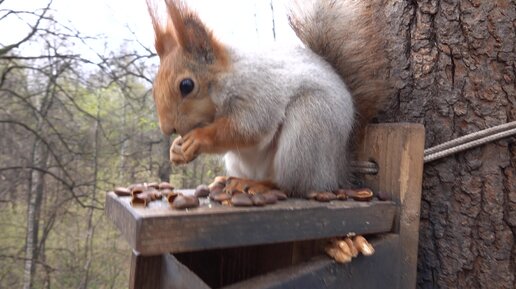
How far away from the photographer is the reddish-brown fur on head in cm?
99

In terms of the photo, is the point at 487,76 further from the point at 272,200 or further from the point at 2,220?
the point at 2,220

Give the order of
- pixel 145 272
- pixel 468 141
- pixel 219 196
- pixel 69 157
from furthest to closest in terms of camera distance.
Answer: pixel 69 157 < pixel 145 272 < pixel 468 141 < pixel 219 196

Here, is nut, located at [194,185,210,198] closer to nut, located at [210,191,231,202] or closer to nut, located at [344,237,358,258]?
nut, located at [210,191,231,202]

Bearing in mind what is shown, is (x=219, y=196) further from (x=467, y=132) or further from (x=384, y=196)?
(x=467, y=132)

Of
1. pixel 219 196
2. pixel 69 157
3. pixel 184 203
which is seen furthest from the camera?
pixel 69 157

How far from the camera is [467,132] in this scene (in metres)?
1.01

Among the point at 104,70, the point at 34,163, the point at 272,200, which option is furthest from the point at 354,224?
the point at 34,163

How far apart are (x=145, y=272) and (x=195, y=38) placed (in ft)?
1.94

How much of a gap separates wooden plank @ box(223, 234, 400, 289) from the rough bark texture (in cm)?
15

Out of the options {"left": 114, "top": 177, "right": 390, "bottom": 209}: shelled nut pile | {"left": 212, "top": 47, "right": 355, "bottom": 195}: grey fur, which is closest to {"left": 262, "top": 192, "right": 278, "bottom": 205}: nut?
{"left": 114, "top": 177, "right": 390, "bottom": 209}: shelled nut pile

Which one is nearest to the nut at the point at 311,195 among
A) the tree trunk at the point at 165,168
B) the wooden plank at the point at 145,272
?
the wooden plank at the point at 145,272

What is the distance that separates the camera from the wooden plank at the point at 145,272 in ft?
3.80

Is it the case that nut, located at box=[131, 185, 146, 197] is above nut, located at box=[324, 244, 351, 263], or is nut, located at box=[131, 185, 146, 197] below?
above

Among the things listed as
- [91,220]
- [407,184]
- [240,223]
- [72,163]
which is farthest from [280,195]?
[91,220]
